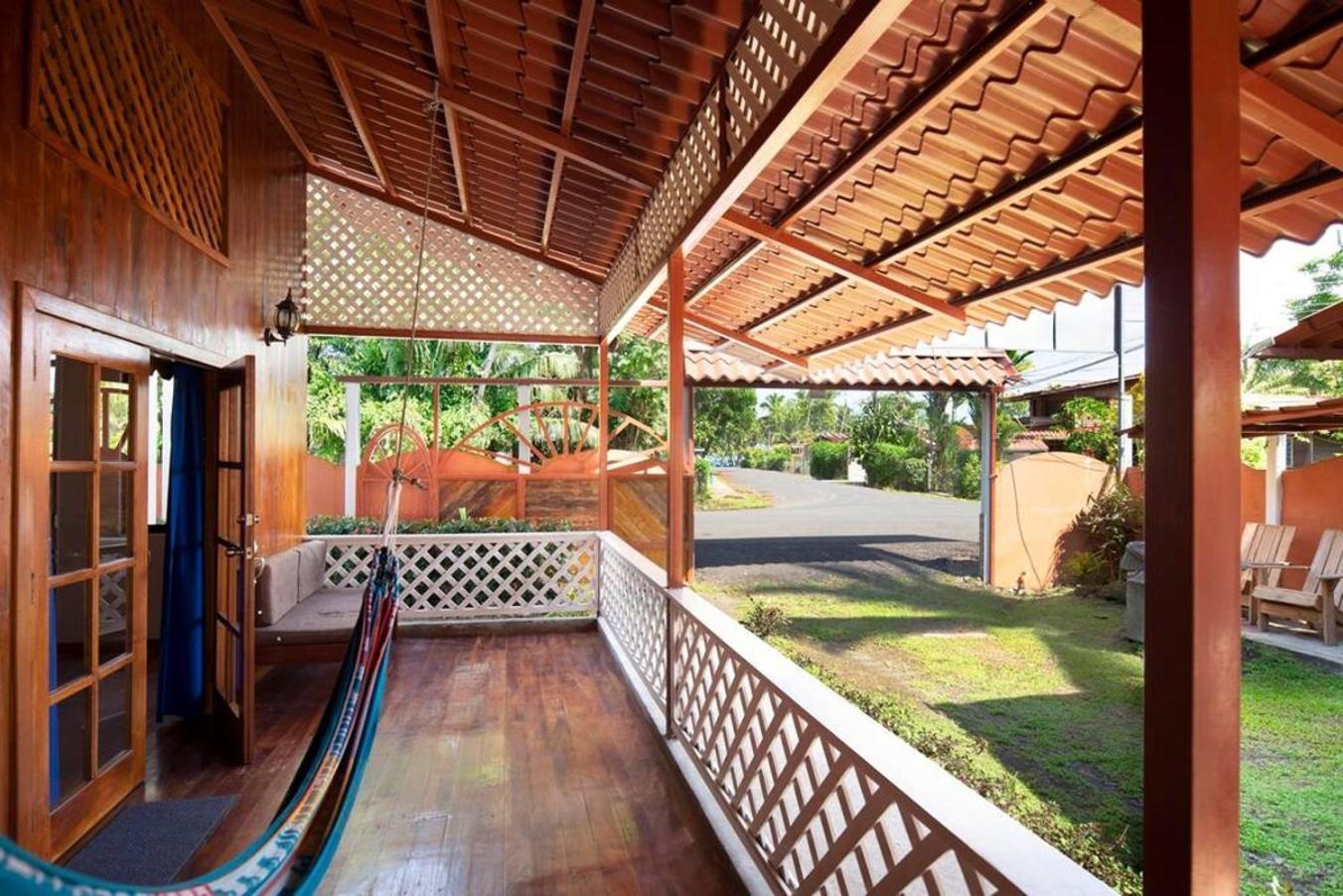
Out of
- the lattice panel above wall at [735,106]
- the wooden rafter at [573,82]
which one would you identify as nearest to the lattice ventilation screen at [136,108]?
the wooden rafter at [573,82]

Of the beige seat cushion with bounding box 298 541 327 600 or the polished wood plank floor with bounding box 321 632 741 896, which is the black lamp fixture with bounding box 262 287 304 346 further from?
the polished wood plank floor with bounding box 321 632 741 896

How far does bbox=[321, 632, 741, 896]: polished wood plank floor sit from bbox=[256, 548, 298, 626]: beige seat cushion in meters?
0.75

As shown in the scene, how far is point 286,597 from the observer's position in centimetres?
461

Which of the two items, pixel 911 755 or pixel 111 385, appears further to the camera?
pixel 111 385

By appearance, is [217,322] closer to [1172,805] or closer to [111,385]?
Result: [111,385]

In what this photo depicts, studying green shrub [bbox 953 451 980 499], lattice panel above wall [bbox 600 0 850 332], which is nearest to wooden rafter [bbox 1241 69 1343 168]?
lattice panel above wall [bbox 600 0 850 332]

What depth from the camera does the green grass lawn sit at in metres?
2.89

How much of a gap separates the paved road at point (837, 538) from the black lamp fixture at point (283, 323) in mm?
4601

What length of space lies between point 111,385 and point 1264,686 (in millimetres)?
5626

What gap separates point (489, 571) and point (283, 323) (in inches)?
87.2

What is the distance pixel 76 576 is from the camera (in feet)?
8.31

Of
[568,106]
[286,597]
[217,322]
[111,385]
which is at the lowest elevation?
[286,597]

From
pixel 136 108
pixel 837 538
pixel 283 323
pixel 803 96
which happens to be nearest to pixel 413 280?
pixel 283 323

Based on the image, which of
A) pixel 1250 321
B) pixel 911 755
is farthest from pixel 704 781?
pixel 1250 321
